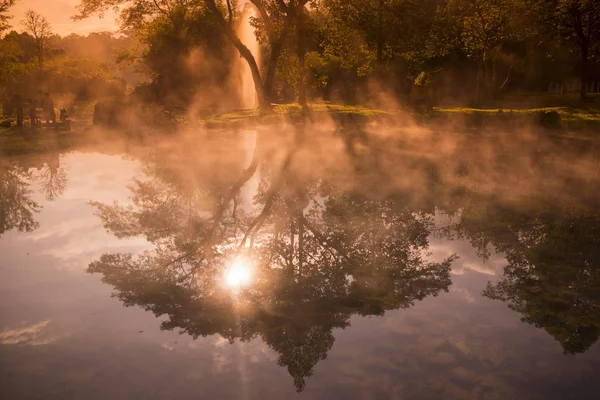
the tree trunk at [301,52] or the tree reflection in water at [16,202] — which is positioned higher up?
the tree trunk at [301,52]

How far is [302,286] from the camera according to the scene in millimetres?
7730

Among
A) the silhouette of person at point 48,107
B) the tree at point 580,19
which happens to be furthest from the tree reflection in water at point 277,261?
the tree at point 580,19

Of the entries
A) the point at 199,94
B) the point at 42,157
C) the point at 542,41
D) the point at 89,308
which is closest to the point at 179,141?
the point at 42,157

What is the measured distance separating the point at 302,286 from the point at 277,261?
44.1 inches

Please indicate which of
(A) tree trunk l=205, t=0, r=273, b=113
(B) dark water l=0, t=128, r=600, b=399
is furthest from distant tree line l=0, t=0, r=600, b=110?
(B) dark water l=0, t=128, r=600, b=399

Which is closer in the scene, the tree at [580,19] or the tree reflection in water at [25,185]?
the tree reflection in water at [25,185]

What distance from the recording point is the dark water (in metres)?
5.40

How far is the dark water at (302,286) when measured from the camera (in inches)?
213

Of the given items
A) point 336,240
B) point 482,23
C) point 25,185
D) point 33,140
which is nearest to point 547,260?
point 336,240

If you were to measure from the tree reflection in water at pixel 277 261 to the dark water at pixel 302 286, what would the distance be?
4 centimetres

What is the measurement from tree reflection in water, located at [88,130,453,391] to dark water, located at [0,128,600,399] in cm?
4

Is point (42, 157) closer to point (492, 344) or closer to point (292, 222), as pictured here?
point (292, 222)

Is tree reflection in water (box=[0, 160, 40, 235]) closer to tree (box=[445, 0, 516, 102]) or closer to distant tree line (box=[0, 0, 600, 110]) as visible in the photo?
distant tree line (box=[0, 0, 600, 110])

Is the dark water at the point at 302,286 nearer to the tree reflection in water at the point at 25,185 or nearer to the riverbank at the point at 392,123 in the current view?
the tree reflection in water at the point at 25,185
